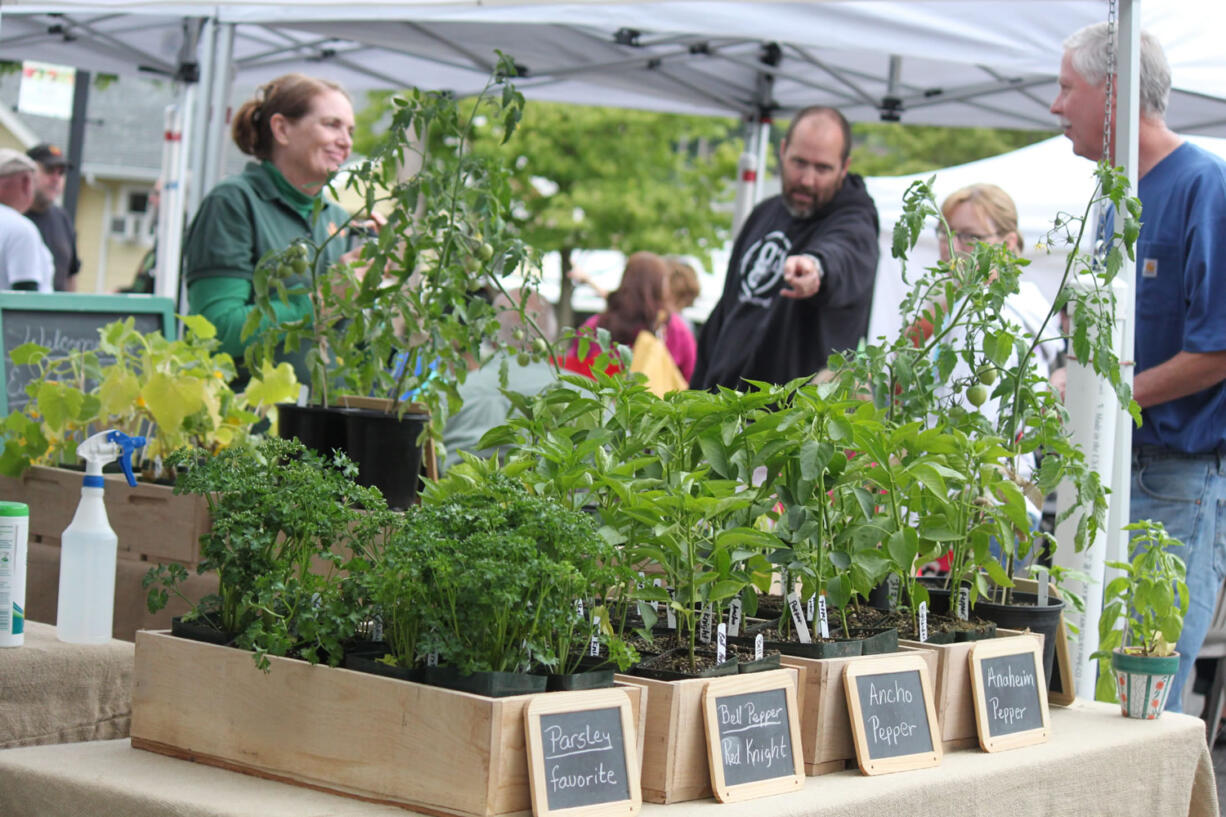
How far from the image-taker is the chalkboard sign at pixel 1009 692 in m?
1.75

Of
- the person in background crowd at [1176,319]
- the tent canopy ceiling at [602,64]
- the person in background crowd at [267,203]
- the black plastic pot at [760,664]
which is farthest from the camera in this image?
the tent canopy ceiling at [602,64]

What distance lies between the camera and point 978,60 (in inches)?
144

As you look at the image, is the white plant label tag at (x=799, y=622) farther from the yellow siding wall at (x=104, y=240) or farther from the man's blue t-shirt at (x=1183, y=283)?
the yellow siding wall at (x=104, y=240)

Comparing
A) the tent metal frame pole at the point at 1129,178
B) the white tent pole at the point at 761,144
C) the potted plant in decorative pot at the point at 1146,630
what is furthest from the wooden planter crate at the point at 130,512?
the white tent pole at the point at 761,144

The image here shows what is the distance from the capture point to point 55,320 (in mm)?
3006

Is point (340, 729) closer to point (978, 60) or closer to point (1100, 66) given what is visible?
point (1100, 66)

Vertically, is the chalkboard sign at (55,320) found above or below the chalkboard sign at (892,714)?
above

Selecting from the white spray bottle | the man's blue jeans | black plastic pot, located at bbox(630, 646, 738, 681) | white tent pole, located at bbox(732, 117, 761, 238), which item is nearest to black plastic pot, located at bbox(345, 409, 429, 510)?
the white spray bottle

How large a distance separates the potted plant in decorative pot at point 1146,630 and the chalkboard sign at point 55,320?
6.92 feet

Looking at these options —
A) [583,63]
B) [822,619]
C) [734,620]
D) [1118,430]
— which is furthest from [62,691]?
[583,63]

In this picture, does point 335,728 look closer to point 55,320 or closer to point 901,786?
point 901,786

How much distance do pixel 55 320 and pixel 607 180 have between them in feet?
53.1

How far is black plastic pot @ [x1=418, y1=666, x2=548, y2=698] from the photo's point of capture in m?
1.28

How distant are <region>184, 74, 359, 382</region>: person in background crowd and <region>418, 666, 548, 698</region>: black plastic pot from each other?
1.62 meters
